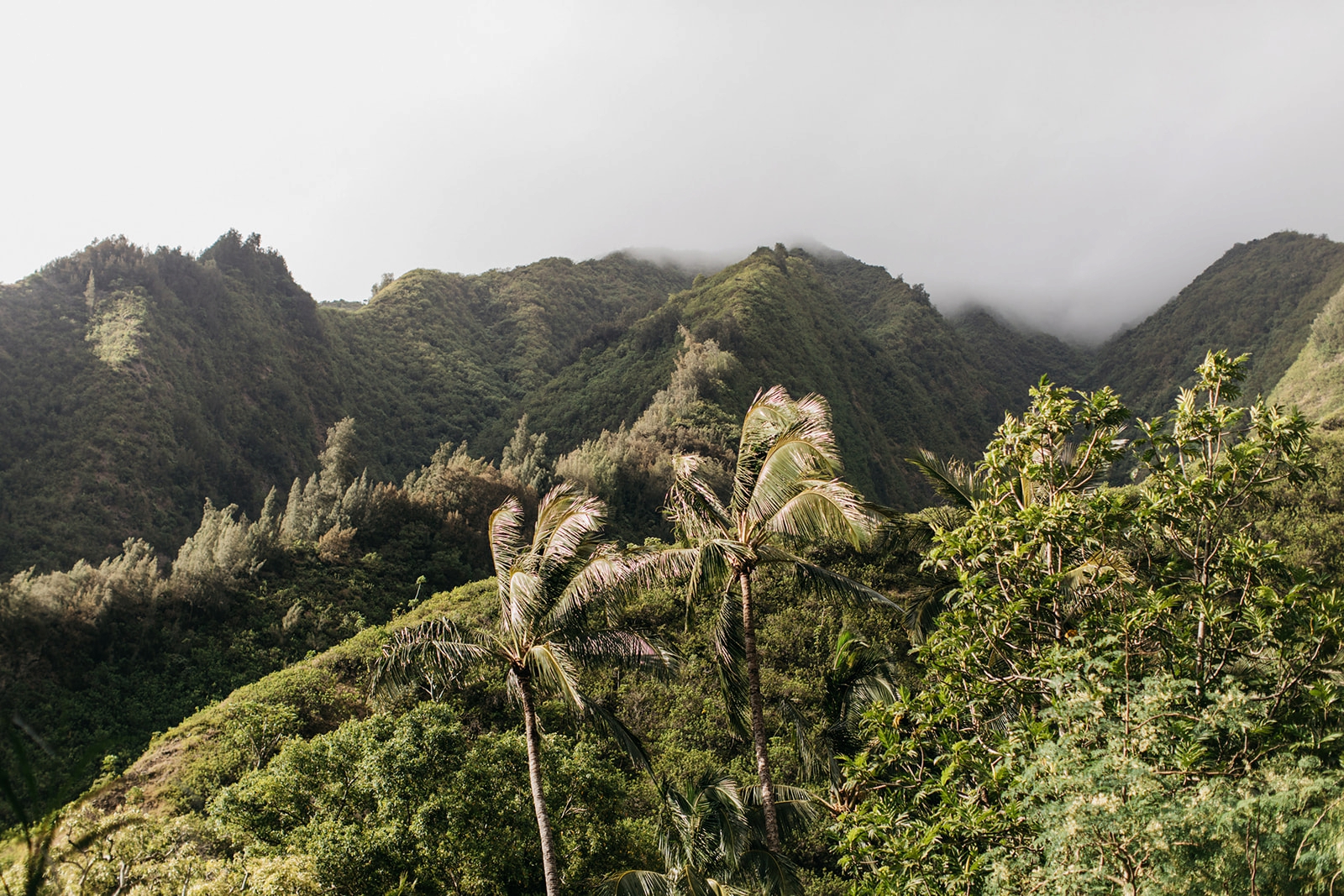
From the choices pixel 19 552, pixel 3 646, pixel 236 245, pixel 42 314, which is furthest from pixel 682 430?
pixel 236 245

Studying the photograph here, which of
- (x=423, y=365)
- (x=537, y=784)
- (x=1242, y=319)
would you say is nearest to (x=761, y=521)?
(x=537, y=784)

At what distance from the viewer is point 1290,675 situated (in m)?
7.11

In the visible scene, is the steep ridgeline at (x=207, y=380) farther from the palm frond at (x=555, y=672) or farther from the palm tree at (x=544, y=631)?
the palm frond at (x=555, y=672)

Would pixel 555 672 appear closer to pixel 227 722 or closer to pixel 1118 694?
pixel 1118 694

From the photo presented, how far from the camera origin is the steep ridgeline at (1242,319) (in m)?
65.5

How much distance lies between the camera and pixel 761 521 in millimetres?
9445

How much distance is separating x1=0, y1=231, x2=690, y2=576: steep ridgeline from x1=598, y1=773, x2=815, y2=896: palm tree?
36957mm

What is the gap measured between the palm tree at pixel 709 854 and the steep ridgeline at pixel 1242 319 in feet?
206

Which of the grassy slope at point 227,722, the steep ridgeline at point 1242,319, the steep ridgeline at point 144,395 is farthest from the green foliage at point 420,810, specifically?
the steep ridgeline at point 1242,319

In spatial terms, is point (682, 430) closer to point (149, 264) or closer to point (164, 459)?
point (164, 459)

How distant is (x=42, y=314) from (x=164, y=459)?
45.8 ft

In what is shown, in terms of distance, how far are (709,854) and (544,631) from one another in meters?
3.36

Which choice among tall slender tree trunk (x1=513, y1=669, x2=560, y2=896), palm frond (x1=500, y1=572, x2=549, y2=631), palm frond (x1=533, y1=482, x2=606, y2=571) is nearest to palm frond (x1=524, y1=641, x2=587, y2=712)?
tall slender tree trunk (x1=513, y1=669, x2=560, y2=896)

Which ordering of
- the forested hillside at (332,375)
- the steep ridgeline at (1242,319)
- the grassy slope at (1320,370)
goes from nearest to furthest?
the forested hillside at (332,375) < the grassy slope at (1320,370) < the steep ridgeline at (1242,319)
